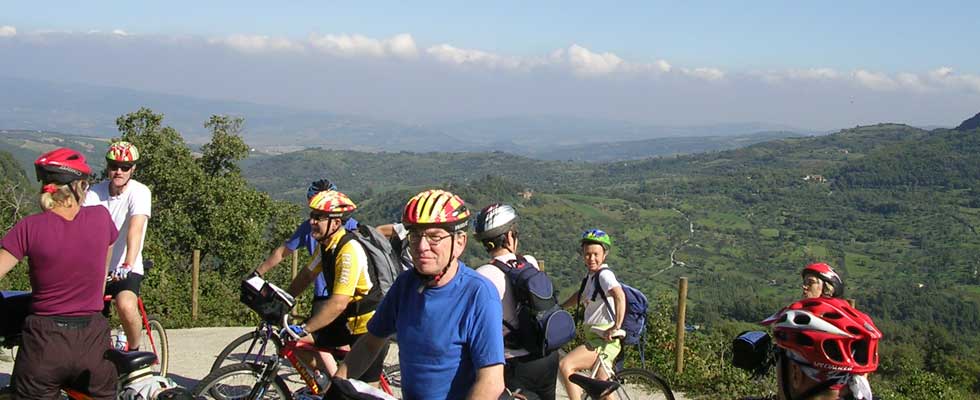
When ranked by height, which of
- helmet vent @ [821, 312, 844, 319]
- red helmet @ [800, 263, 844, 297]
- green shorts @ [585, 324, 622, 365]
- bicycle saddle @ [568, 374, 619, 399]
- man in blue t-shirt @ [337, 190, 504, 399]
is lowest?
green shorts @ [585, 324, 622, 365]

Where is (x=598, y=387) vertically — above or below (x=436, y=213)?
below

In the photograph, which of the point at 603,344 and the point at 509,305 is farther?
the point at 603,344

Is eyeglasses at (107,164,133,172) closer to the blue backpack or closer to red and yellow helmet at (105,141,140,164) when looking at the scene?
red and yellow helmet at (105,141,140,164)

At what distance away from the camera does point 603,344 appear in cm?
541

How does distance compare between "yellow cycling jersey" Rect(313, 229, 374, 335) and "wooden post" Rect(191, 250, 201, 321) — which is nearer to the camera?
"yellow cycling jersey" Rect(313, 229, 374, 335)

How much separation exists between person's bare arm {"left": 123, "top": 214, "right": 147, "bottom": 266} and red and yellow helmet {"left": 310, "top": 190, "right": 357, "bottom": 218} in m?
1.44

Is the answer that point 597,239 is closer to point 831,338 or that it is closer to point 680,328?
point 831,338

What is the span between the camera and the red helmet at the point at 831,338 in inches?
80.1

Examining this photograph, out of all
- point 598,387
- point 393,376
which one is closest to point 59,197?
point 598,387

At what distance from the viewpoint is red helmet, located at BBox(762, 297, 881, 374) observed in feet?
6.68

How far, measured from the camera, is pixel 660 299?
11000mm

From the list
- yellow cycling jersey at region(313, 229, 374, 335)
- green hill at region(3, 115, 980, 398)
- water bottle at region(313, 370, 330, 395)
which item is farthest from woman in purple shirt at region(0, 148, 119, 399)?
green hill at region(3, 115, 980, 398)

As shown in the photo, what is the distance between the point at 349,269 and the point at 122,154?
207 cm

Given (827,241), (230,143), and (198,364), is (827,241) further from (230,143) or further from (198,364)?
(198,364)
